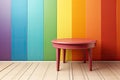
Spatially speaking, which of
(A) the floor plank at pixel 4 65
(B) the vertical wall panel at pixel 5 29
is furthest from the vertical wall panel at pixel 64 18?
(A) the floor plank at pixel 4 65

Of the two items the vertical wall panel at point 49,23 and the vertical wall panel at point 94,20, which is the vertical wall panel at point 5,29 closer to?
the vertical wall panel at point 49,23

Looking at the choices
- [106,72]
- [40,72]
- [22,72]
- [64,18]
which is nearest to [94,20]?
[64,18]

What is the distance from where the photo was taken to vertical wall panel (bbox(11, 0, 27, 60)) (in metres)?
2.89

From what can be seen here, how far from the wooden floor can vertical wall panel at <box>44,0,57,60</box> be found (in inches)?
10.4

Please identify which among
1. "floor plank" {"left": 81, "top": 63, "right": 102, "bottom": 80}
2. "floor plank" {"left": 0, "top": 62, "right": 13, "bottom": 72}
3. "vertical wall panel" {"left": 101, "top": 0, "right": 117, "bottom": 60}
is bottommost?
"floor plank" {"left": 81, "top": 63, "right": 102, "bottom": 80}

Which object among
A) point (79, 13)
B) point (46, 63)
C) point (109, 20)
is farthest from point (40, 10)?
point (109, 20)

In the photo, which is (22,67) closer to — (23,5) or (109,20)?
(23,5)

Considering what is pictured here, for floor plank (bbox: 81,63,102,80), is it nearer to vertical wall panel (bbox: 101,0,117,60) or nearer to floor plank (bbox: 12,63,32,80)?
vertical wall panel (bbox: 101,0,117,60)

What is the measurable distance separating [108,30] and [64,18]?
750mm

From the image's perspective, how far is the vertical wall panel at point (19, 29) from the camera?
9.48ft

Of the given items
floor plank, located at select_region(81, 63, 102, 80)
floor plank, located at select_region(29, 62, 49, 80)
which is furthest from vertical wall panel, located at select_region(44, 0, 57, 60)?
floor plank, located at select_region(81, 63, 102, 80)

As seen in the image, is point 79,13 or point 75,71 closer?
point 75,71

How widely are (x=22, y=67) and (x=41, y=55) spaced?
1.40ft

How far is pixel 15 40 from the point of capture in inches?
115
